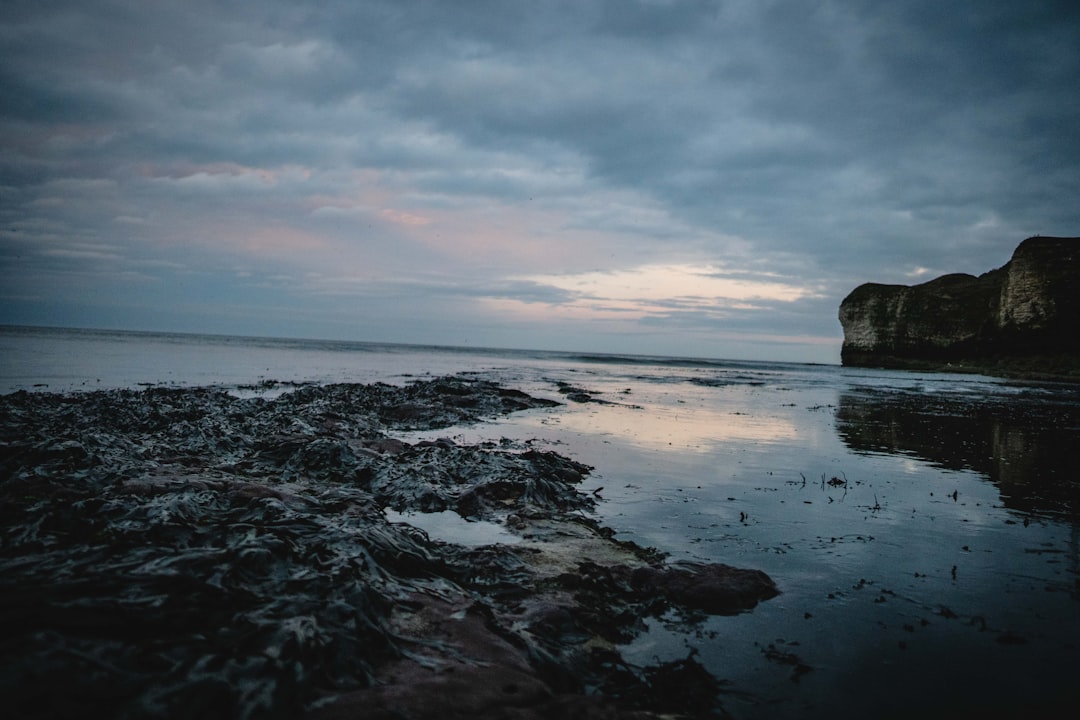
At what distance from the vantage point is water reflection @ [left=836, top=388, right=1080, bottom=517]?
30.5 ft

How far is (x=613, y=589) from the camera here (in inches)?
201

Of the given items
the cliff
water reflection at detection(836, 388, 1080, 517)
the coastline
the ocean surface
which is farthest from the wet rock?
the cliff

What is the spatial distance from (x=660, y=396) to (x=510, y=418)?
11.5 metres

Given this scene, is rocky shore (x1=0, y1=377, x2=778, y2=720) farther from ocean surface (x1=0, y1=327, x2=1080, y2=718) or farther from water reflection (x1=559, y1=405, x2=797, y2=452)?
water reflection (x1=559, y1=405, x2=797, y2=452)

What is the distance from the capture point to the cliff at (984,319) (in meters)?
49.5

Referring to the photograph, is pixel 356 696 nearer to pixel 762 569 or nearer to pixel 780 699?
pixel 780 699

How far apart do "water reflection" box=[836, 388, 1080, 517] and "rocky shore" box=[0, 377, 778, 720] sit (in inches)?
290

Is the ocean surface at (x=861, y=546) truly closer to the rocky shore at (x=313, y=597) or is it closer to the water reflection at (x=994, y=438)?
the water reflection at (x=994, y=438)

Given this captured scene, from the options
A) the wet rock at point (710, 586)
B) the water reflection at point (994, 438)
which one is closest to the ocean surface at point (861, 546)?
the water reflection at point (994, 438)

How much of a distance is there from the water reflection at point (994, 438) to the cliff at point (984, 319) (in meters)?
32.7

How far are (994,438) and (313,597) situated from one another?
1786 centimetres

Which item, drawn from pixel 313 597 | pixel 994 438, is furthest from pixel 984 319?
pixel 313 597

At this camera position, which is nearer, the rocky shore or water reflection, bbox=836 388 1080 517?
the rocky shore

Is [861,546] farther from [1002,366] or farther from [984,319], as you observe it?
[984,319]
